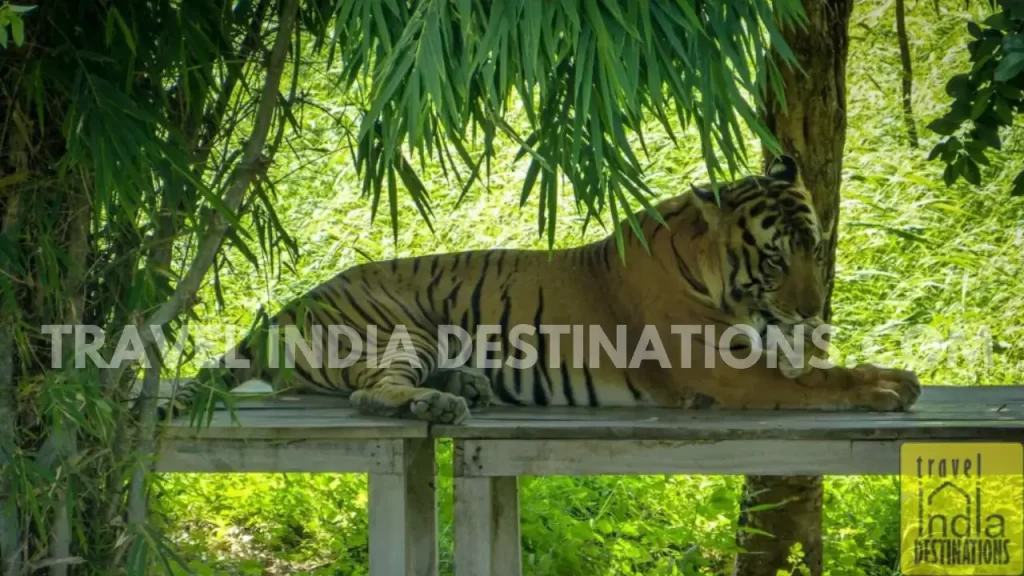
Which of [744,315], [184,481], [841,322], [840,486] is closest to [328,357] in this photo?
[744,315]

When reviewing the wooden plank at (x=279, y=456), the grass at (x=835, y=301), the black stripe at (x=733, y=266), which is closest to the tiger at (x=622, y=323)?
the black stripe at (x=733, y=266)

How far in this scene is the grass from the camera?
4.49m

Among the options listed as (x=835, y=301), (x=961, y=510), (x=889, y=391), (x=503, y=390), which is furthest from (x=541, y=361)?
(x=835, y=301)

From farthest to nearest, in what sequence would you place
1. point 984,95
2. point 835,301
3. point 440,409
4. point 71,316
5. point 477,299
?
1. point 835,301
2. point 477,299
3. point 984,95
4. point 440,409
5. point 71,316

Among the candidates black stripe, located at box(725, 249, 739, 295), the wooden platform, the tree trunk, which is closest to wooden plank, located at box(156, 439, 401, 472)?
the wooden platform

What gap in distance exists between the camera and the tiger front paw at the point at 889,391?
9.88 feet

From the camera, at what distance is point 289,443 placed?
2.87 metres

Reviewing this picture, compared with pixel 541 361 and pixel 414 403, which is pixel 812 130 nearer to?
pixel 541 361

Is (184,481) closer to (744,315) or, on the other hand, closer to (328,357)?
(328,357)

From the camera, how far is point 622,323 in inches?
130

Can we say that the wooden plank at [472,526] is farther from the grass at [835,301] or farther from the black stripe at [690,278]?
the grass at [835,301]

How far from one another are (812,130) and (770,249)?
0.74 m

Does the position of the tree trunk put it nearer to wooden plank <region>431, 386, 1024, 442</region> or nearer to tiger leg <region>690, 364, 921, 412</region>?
tiger leg <region>690, 364, 921, 412</region>

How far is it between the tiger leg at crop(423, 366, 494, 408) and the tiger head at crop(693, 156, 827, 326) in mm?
659
